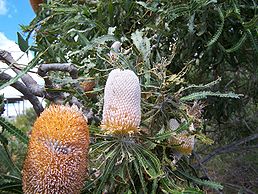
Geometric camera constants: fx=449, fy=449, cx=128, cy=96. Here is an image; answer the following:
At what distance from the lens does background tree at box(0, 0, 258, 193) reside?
1.00 meters

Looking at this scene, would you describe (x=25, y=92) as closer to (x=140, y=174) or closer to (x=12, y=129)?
(x=12, y=129)

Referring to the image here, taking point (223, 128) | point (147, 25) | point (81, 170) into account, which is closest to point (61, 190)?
point (81, 170)

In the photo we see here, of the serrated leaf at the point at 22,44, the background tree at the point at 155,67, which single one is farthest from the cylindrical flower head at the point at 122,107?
the serrated leaf at the point at 22,44

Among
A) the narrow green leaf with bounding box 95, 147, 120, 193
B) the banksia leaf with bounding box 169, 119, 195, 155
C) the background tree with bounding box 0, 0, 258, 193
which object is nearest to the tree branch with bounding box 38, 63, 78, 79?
the background tree with bounding box 0, 0, 258, 193

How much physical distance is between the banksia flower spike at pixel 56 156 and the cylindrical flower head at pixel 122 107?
5.7 inches

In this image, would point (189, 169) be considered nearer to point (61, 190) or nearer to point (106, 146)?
point (106, 146)

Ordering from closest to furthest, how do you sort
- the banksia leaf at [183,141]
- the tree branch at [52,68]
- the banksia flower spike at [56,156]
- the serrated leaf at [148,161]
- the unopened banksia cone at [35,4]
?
the banksia flower spike at [56,156] < the tree branch at [52,68] < the serrated leaf at [148,161] < the banksia leaf at [183,141] < the unopened banksia cone at [35,4]

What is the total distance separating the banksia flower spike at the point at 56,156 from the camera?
2.34ft

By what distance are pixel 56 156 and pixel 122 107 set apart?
22cm

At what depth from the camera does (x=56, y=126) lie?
74cm

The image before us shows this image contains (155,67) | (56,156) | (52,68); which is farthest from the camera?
(155,67)

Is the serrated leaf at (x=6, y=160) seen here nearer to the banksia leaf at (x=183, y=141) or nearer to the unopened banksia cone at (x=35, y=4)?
the banksia leaf at (x=183, y=141)

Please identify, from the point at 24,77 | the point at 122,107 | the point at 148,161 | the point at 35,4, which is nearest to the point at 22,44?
the point at 24,77

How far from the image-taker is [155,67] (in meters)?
1.20
